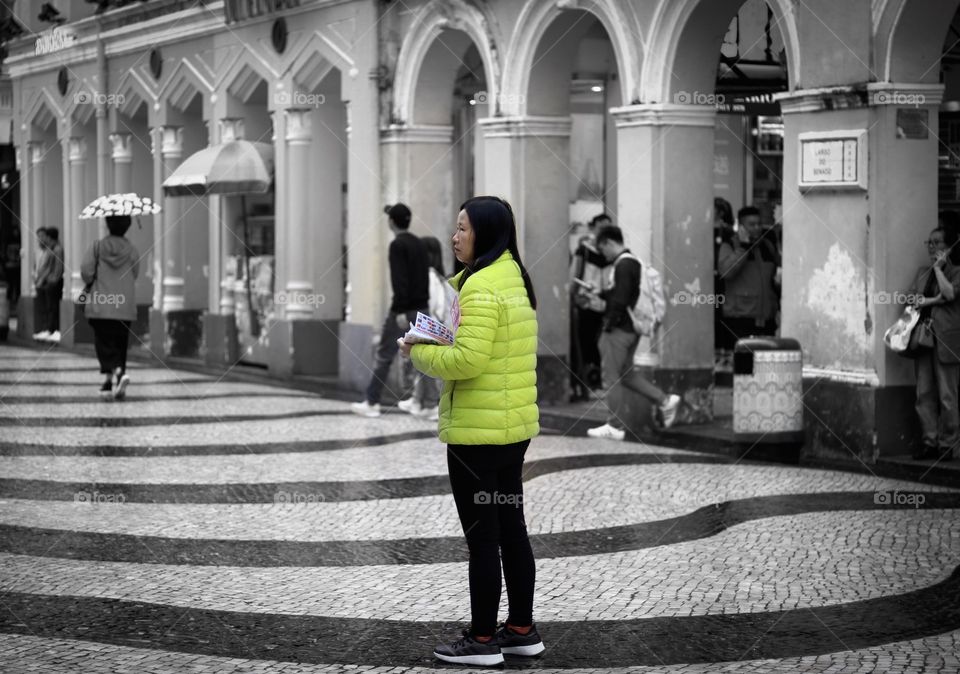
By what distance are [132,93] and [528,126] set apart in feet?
36.7

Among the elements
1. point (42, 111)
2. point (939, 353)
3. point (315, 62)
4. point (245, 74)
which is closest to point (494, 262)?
point (939, 353)

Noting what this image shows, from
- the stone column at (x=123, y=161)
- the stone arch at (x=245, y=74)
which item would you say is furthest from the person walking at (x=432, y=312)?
the stone column at (x=123, y=161)

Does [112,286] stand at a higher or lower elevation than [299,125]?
lower

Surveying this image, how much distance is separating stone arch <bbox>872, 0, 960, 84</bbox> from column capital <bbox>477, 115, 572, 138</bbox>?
15.9 ft

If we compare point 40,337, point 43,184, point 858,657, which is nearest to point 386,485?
point 858,657

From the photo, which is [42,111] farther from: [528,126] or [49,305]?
[528,126]

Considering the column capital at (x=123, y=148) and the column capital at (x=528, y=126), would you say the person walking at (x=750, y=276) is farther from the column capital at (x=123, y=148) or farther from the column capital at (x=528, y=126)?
the column capital at (x=123, y=148)

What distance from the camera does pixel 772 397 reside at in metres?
12.8

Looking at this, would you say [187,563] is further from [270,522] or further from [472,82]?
[472,82]

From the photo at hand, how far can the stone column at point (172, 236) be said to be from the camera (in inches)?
964

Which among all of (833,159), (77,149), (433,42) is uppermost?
(433,42)

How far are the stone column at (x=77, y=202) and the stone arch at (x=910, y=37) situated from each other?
62.0 feet

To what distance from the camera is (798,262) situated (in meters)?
13.3

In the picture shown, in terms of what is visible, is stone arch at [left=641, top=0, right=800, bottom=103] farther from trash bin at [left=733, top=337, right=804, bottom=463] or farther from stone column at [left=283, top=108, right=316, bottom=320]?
stone column at [left=283, top=108, right=316, bottom=320]
